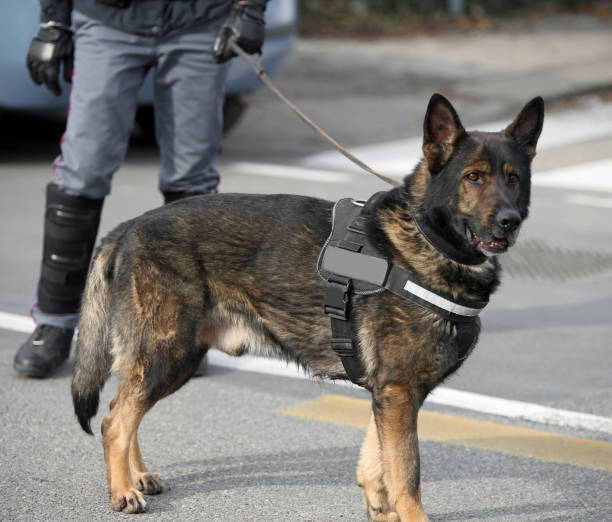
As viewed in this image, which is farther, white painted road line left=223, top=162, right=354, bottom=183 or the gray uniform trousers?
white painted road line left=223, top=162, right=354, bottom=183

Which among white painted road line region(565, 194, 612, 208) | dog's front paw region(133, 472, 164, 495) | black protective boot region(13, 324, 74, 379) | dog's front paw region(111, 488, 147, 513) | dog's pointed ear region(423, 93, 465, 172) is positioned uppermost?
dog's pointed ear region(423, 93, 465, 172)

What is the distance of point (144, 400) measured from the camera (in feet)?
11.8

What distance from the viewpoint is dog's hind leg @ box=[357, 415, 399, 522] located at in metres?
3.59

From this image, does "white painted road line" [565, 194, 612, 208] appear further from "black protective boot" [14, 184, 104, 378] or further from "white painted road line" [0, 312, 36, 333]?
"black protective boot" [14, 184, 104, 378]

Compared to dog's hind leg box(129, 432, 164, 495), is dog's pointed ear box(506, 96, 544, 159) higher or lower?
higher

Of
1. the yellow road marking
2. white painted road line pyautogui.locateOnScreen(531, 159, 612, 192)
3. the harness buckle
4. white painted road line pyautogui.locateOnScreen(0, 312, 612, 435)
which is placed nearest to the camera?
the harness buckle

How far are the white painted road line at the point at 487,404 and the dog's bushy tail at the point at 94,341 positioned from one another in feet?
2.58

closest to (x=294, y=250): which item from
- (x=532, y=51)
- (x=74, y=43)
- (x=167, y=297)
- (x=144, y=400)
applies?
(x=167, y=297)

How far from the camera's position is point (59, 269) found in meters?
4.79

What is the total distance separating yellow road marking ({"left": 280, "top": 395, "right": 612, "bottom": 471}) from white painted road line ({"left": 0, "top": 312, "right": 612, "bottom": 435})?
123 mm

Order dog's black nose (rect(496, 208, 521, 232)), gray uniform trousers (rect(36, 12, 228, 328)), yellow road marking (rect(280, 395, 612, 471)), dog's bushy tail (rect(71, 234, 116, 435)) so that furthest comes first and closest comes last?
gray uniform trousers (rect(36, 12, 228, 328))
yellow road marking (rect(280, 395, 612, 471))
dog's bushy tail (rect(71, 234, 116, 435))
dog's black nose (rect(496, 208, 521, 232))

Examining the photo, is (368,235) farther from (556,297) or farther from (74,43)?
(556,297)

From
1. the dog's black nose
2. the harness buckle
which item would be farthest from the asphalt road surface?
the dog's black nose

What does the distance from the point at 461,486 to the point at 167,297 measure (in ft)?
3.98
